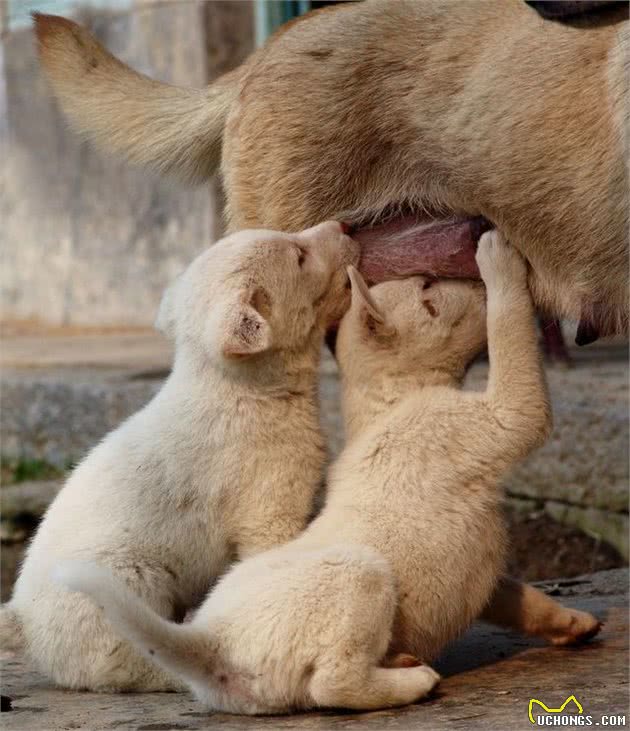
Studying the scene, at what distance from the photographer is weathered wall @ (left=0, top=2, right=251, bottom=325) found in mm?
10719

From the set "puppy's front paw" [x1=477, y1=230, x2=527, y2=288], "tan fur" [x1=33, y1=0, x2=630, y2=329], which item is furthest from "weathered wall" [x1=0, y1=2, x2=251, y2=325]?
"puppy's front paw" [x1=477, y1=230, x2=527, y2=288]

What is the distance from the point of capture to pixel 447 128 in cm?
392

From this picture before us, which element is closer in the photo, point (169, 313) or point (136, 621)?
point (136, 621)

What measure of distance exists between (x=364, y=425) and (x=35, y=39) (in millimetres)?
1853

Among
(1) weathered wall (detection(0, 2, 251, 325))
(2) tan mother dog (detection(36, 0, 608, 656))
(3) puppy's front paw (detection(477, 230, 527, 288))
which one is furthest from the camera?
(1) weathered wall (detection(0, 2, 251, 325))

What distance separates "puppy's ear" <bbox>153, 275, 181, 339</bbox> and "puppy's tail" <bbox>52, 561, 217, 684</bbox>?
Result: 74cm

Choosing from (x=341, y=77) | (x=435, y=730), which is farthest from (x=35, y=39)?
(x=435, y=730)

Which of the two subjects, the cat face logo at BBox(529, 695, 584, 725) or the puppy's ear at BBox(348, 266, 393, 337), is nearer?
the cat face logo at BBox(529, 695, 584, 725)

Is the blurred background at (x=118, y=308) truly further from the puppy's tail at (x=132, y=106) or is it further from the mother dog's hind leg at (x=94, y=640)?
the mother dog's hind leg at (x=94, y=640)

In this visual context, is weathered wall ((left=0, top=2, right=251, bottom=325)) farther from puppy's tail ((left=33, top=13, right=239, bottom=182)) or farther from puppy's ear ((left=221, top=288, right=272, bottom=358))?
puppy's ear ((left=221, top=288, right=272, bottom=358))

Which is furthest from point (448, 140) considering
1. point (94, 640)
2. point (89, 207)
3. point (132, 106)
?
point (89, 207)

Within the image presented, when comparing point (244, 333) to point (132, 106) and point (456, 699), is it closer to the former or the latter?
point (456, 699)

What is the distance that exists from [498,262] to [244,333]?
774 millimetres

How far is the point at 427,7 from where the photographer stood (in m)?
4.12
